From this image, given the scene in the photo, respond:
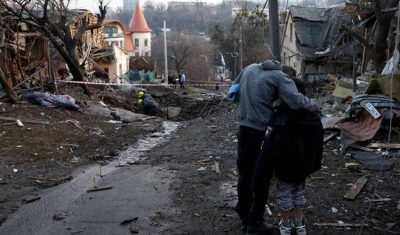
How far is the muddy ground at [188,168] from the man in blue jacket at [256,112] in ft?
1.36

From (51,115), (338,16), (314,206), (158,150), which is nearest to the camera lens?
(314,206)

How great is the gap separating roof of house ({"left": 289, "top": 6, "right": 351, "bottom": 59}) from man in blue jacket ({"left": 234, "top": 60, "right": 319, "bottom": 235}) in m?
22.3

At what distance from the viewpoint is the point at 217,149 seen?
9.32 m

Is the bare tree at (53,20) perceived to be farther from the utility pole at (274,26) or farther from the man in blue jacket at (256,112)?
the man in blue jacket at (256,112)

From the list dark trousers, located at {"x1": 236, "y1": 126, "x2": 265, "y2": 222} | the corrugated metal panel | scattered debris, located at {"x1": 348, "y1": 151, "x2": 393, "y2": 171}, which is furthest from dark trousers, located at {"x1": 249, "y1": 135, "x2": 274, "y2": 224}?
the corrugated metal panel

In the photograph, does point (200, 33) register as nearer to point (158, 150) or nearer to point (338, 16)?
point (338, 16)

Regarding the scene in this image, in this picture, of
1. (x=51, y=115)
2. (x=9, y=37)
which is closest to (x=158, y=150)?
(x=51, y=115)

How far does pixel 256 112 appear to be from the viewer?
4.28 m

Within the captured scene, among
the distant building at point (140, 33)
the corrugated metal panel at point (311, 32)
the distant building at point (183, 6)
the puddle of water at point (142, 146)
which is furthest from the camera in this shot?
the distant building at point (183, 6)

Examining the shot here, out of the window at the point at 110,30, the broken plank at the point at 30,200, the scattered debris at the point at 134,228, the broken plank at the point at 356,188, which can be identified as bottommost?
the broken plank at the point at 30,200

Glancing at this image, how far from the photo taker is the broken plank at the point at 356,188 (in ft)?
18.4

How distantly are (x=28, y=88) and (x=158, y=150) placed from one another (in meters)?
8.23

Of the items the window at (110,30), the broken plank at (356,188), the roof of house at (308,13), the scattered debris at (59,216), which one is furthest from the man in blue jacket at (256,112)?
the window at (110,30)

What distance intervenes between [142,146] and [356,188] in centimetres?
605
